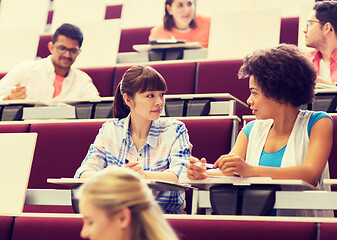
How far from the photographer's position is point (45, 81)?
96 cm

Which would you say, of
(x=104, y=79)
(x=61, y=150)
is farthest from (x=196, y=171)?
(x=104, y=79)

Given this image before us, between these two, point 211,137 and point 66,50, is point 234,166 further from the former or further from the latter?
point 66,50

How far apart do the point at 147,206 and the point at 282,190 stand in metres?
0.16

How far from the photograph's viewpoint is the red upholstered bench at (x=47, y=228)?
0.44 m

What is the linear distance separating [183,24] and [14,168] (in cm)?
62

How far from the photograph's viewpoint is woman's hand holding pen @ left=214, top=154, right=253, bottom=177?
46 centimetres

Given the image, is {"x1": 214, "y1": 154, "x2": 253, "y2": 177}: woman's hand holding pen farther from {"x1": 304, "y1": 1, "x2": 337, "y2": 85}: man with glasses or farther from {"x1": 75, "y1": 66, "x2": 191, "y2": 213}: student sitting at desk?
{"x1": 304, "y1": 1, "x2": 337, "y2": 85}: man with glasses

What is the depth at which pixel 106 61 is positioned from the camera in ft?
3.35

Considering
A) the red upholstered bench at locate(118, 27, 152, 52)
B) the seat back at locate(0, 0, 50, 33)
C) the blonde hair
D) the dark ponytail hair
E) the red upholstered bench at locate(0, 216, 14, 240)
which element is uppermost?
the seat back at locate(0, 0, 50, 33)

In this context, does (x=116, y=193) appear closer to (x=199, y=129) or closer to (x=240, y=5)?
(x=199, y=129)

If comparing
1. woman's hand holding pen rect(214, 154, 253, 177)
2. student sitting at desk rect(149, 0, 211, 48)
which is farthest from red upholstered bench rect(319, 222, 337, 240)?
student sitting at desk rect(149, 0, 211, 48)

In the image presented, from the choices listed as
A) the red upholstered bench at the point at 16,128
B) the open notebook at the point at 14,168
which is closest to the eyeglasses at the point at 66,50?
the red upholstered bench at the point at 16,128

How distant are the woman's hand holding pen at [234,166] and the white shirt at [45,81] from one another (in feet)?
1.57

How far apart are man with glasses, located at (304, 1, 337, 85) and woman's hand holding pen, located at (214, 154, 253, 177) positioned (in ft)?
1.27
